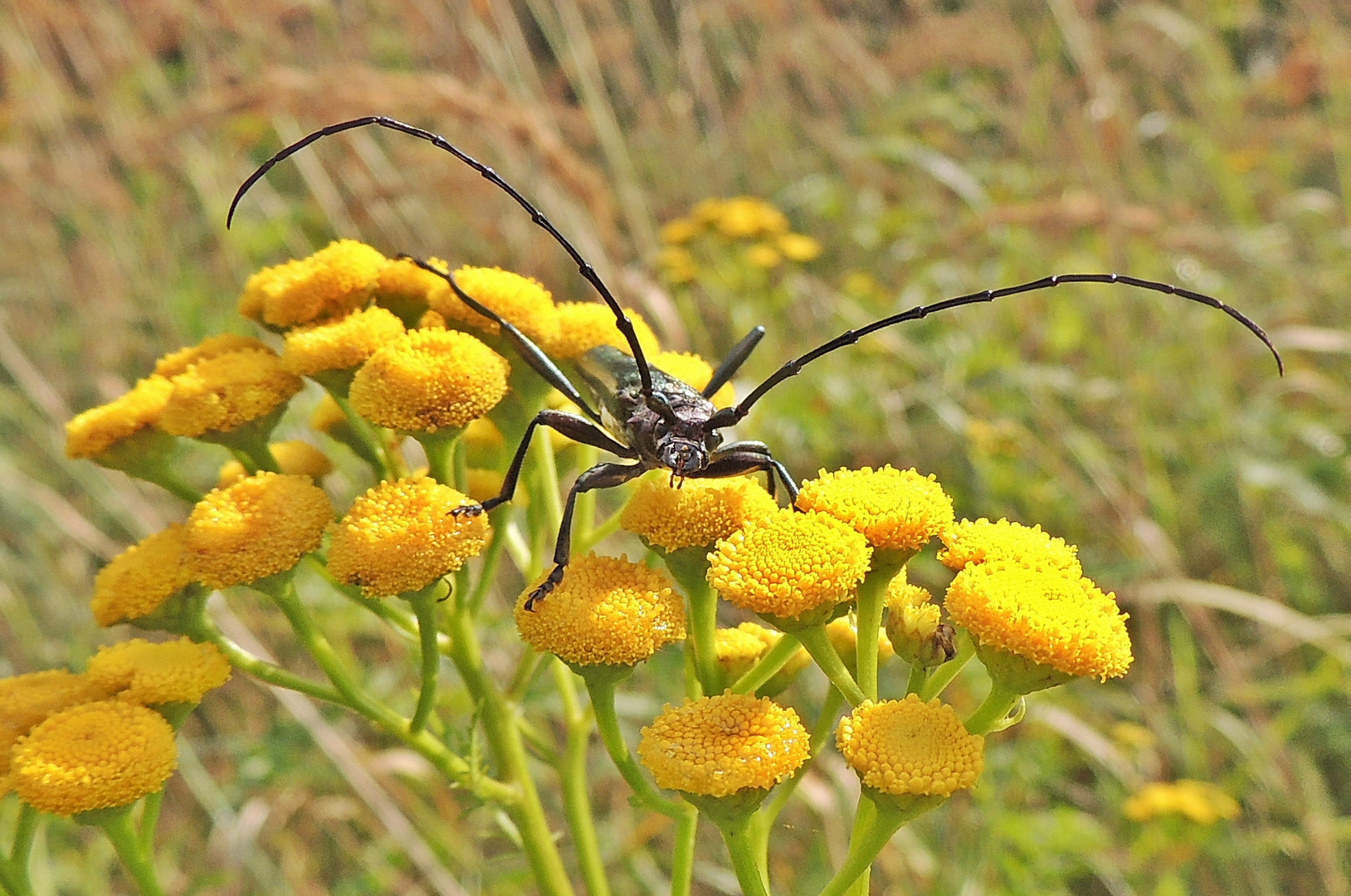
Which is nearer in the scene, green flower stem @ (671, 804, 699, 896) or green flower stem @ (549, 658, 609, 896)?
green flower stem @ (671, 804, 699, 896)

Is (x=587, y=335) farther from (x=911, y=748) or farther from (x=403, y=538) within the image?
(x=911, y=748)

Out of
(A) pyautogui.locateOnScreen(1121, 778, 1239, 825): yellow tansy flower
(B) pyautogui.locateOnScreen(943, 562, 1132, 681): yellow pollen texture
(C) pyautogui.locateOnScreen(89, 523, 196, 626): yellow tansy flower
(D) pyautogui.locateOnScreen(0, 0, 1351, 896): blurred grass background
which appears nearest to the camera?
(B) pyautogui.locateOnScreen(943, 562, 1132, 681): yellow pollen texture

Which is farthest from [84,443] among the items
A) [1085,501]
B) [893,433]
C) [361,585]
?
[1085,501]

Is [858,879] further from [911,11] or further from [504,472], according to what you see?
[911,11]

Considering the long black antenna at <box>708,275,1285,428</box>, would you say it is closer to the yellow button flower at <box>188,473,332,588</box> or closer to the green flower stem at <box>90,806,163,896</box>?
the yellow button flower at <box>188,473,332,588</box>

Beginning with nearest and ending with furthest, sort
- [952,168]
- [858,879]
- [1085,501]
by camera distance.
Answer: [858,879] → [1085,501] → [952,168]

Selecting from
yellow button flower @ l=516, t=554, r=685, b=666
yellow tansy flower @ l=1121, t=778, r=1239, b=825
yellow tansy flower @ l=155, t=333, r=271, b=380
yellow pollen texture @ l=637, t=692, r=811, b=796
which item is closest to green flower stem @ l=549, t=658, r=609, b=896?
yellow button flower @ l=516, t=554, r=685, b=666
